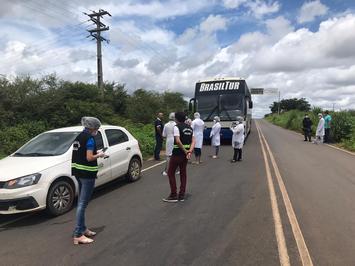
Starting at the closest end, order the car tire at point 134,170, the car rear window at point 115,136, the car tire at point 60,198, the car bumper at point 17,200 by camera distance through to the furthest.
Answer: the car bumper at point 17,200
the car tire at point 60,198
the car rear window at point 115,136
the car tire at point 134,170

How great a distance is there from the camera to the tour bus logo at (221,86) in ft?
67.3

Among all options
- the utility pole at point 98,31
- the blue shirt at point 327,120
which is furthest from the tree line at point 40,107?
the blue shirt at point 327,120

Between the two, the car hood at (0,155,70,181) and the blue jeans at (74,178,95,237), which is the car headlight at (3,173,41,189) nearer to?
the car hood at (0,155,70,181)

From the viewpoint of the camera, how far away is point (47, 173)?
21.8 ft

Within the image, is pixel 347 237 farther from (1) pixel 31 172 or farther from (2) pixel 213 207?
(1) pixel 31 172

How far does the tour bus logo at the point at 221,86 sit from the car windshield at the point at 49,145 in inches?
526

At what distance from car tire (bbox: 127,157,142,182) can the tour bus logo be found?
11.3 metres

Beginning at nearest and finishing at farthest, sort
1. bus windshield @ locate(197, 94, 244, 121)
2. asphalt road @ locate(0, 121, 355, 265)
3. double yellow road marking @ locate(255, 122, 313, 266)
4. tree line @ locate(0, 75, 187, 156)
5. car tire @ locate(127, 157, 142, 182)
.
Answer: double yellow road marking @ locate(255, 122, 313, 266) < asphalt road @ locate(0, 121, 355, 265) < car tire @ locate(127, 157, 142, 182) < tree line @ locate(0, 75, 187, 156) < bus windshield @ locate(197, 94, 244, 121)

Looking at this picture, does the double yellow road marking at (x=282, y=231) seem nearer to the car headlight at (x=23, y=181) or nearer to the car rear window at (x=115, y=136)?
the car rear window at (x=115, y=136)

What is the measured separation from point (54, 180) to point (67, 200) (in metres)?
0.54

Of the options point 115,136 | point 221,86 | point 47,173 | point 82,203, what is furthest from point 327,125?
point 82,203

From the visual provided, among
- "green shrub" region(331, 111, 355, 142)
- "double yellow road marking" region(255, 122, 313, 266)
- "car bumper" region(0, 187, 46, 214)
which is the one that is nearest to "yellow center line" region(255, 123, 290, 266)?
"double yellow road marking" region(255, 122, 313, 266)

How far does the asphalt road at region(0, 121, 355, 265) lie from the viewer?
4.80 meters

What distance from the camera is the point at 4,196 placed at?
6238 millimetres
